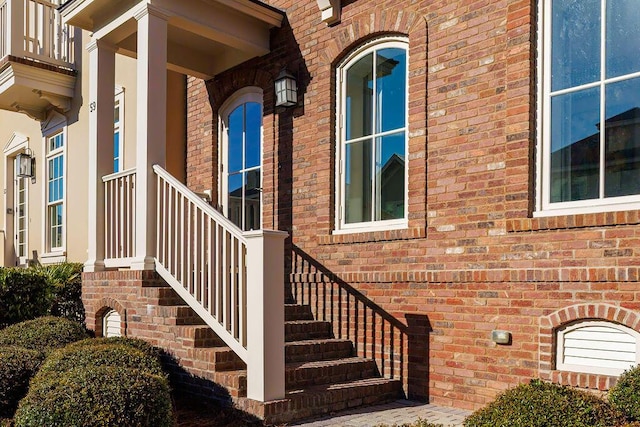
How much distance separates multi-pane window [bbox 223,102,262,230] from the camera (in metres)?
7.96

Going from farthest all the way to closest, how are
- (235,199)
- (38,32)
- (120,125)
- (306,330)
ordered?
(38,32)
(120,125)
(235,199)
(306,330)

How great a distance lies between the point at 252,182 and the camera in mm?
8031

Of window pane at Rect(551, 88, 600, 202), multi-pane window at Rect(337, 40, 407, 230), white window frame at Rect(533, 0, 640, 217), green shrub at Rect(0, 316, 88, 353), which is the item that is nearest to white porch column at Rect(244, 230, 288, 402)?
multi-pane window at Rect(337, 40, 407, 230)

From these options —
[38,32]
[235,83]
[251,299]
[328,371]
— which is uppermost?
[38,32]

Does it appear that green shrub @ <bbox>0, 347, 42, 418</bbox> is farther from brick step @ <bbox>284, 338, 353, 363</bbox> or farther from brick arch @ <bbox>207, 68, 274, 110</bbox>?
brick arch @ <bbox>207, 68, 274, 110</bbox>

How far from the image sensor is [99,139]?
7.15 m

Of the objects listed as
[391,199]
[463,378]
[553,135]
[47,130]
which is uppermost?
[47,130]

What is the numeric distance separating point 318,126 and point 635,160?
11.3 feet

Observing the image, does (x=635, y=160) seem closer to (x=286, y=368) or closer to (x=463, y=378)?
(x=463, y=378)

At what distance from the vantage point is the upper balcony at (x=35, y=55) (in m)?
9.77

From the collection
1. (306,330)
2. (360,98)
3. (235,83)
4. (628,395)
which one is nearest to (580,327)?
(628,395)

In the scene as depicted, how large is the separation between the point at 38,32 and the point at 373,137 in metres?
7.32

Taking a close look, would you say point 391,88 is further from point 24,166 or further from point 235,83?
point 24,166

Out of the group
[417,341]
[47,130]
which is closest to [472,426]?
[417,341]
